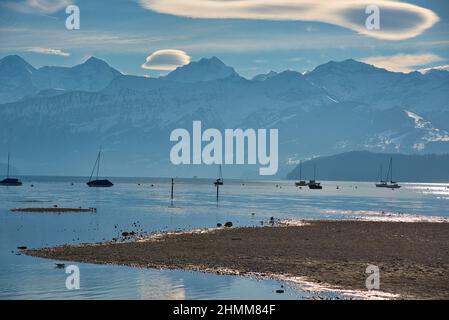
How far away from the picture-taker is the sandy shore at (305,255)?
122ft

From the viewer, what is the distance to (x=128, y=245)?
5288cm

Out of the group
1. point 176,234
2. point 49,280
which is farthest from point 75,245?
point 49,280

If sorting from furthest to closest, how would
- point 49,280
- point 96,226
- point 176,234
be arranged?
point 96,226, point 176,234, point 49,280

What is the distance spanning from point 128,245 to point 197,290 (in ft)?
64.2

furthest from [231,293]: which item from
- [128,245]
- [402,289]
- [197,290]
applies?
[128,245]

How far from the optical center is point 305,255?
4688 cm

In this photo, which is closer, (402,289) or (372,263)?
(402,289)

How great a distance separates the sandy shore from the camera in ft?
122

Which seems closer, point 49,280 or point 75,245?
point 49,280
